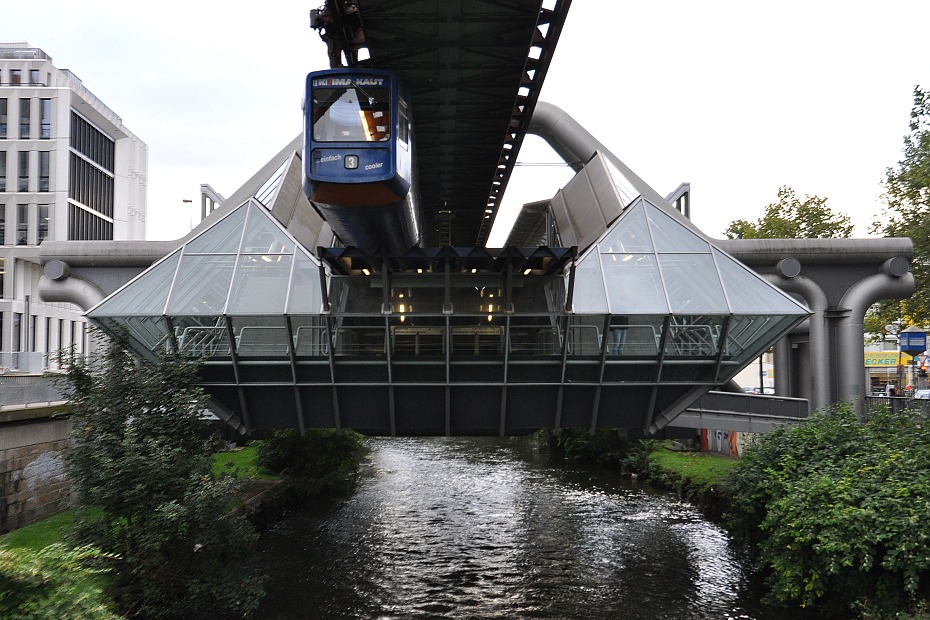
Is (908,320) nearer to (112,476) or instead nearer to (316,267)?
(316,267)

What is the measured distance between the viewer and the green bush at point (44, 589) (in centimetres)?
1089

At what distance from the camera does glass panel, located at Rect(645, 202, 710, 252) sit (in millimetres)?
21797

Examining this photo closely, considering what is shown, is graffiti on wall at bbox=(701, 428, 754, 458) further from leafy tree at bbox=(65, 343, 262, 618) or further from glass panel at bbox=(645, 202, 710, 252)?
leafy tree at bbox=(65, 343, 262, 618)

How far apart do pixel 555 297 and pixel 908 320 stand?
28.5m

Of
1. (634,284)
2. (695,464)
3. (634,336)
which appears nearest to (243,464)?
(695,464)

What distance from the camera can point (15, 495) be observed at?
20797 mm

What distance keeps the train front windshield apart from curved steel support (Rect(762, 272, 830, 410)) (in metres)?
14.9

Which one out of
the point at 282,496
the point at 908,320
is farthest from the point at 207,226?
the point at 908,320

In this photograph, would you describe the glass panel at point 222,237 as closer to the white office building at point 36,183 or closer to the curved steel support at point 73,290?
the curved steel support at point 73,290

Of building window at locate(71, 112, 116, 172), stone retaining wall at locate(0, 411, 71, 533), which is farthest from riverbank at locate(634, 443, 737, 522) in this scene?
building window at locate(71, 112, 116, 172)

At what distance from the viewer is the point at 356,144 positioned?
18.3 m

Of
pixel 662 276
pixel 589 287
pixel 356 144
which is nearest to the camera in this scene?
pixel 356 144

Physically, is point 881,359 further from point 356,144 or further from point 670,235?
point 356,144

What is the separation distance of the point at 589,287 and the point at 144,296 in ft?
39.6
